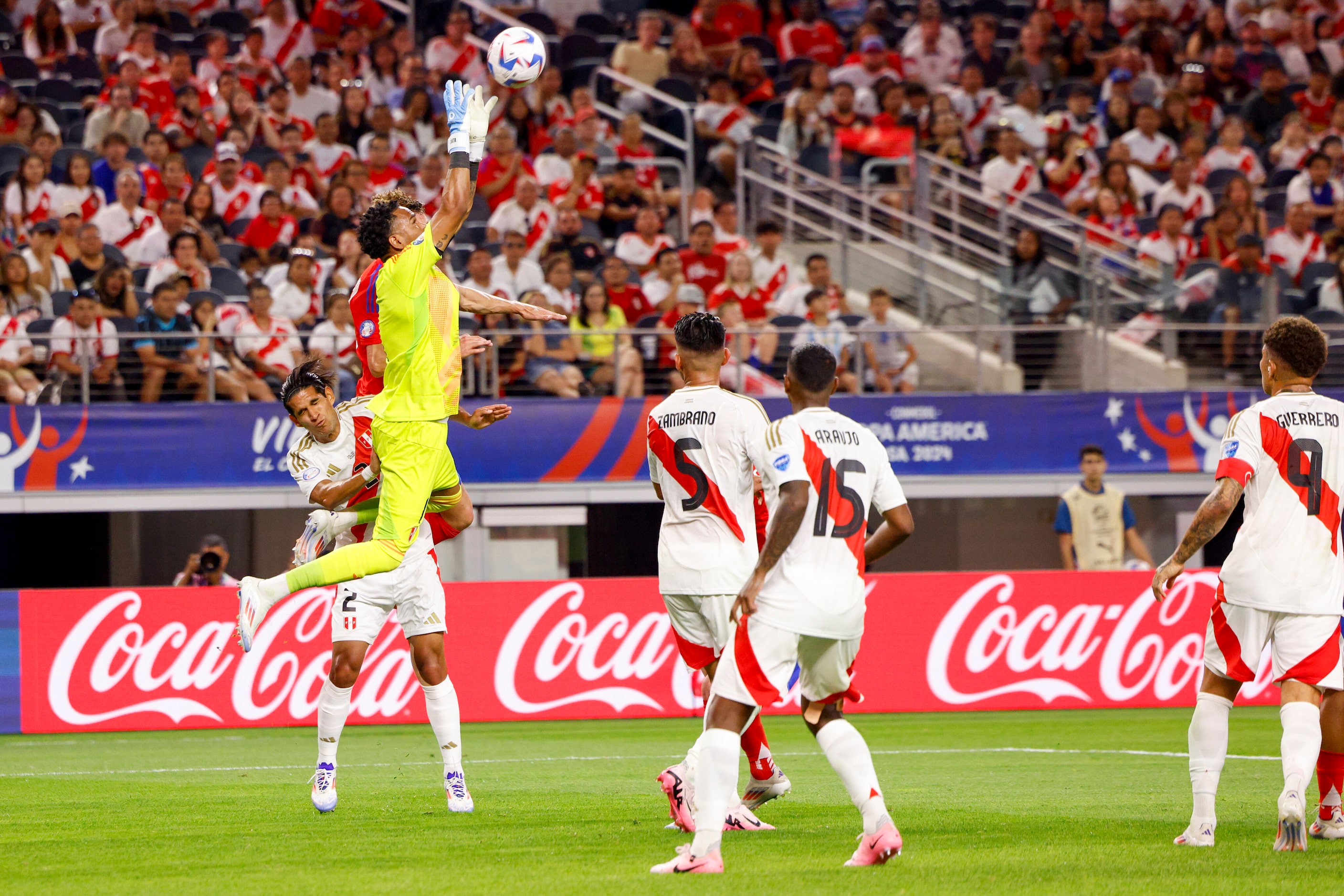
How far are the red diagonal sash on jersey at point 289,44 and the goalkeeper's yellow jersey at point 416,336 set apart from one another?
13952mm

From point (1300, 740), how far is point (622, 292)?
11205 millimetres

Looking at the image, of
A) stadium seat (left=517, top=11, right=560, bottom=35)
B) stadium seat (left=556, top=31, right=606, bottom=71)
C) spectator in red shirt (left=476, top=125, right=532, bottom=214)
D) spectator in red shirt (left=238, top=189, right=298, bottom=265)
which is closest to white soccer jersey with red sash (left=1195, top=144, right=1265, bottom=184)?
stadium seat (left=556, top=31, right=606, bottom=71)

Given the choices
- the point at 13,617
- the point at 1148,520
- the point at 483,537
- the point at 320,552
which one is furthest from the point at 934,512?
the point at 320,552

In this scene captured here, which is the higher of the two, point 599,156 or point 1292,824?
point 599,156

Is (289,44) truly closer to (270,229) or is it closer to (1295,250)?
(270,229)

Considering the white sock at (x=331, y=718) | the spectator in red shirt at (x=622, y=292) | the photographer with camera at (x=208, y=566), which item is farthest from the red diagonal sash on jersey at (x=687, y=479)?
the spectator in red shirt at (x=622, y=292)

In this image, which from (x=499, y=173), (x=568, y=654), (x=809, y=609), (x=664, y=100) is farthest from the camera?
(x=664, y=100)

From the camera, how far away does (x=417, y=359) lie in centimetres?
782

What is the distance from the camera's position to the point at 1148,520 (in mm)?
18875

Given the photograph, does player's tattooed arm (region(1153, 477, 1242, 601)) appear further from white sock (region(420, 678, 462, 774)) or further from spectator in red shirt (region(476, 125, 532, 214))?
spectator in red shirt (region(476, 125, 532, 214))

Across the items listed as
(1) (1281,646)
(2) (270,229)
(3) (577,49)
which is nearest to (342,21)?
(3) (577,49)

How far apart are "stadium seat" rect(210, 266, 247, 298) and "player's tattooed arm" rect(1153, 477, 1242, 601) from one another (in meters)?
11.9

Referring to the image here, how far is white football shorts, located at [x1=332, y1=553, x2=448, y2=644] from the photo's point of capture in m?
8.33

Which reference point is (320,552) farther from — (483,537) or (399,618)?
(483,537)
